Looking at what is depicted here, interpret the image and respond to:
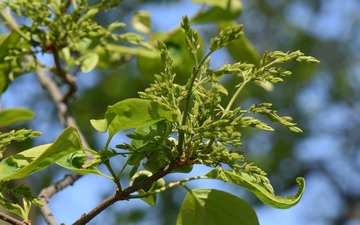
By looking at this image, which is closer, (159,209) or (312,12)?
(159,209)

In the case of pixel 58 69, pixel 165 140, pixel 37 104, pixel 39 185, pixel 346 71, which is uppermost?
pixel 165 140

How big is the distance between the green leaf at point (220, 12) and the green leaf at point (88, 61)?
1.10ft

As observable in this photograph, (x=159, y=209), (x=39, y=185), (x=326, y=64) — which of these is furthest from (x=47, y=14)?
(x=326, y=64)

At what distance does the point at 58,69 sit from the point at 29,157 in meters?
0.68

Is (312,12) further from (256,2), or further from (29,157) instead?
(29,157)

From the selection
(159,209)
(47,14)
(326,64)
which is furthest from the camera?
(326,64)

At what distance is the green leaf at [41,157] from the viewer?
70cm

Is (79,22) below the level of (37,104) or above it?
above

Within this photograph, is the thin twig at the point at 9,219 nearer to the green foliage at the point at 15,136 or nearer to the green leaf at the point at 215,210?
the green foliage at the point at 15,136

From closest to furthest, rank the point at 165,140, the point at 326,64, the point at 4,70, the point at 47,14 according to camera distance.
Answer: the point at 165,140 < the point at 47,14 < the point at 4,70 < the point at 326,64

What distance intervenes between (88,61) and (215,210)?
0.68 meters

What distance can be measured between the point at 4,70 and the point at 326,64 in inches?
138

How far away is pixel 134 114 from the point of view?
72 centimetres

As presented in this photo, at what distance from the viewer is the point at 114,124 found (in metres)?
0.76
